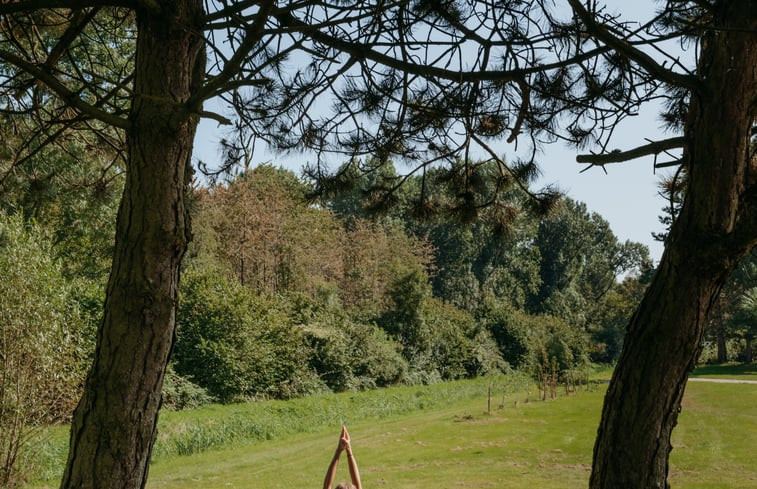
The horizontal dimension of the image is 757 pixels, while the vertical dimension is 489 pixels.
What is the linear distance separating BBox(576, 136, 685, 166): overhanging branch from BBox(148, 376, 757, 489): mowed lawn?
248 inches

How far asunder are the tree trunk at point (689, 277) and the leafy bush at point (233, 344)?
1106 cm

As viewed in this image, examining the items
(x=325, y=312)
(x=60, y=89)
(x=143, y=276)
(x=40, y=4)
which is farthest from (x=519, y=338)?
(x=40, y=4)

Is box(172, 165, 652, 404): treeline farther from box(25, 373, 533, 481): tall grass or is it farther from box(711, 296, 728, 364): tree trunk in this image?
box(711, 296, 728, 364): tree trunk

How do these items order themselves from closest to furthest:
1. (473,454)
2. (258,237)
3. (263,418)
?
(473,454) < (263,418) < (258,237)

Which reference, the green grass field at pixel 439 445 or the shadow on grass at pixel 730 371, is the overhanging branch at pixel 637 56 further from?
the shadow on grass at pixel 730 371

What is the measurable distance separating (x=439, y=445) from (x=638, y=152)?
892cm

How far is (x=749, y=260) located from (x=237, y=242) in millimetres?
18245

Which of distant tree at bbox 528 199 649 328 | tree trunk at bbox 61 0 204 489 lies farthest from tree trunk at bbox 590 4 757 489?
distant tree at bbox 528 199 649 328

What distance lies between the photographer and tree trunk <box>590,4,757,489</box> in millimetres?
2359

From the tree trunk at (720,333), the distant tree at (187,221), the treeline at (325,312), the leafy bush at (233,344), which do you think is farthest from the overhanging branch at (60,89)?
the tree trunk at (720,333)

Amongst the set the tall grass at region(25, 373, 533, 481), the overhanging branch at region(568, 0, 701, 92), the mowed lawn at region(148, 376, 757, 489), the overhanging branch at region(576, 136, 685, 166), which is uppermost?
the overhanging branch at region(568, 0, 701, 92)

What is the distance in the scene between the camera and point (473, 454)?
10.4 meters

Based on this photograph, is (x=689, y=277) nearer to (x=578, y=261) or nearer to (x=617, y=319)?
(x=617, y=319)

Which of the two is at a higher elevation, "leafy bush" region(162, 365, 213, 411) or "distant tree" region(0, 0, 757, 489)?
Answer: "distant tree" region(0, 0, 757, 489)
